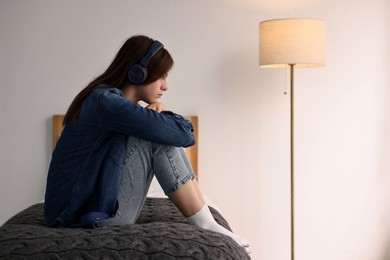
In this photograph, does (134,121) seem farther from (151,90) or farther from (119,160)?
(151,90)

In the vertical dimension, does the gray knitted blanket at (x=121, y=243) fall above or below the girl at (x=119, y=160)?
below

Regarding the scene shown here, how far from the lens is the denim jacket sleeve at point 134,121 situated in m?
2.08

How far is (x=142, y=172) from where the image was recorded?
84.1 inches

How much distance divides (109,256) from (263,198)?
2.12 metres

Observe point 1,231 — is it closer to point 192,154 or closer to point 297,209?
point 192,154

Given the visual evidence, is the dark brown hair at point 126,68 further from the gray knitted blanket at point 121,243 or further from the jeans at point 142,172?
the gray knitted blanket at point 121,243

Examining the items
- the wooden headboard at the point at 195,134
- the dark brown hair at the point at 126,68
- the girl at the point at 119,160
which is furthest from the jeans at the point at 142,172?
the wooden headboard at the point at 195,134

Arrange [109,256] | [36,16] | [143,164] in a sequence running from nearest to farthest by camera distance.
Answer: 1. [109,256]
2. [143,164]
3. [36,16]

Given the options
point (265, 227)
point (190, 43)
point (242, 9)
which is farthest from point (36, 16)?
point (265, 227)

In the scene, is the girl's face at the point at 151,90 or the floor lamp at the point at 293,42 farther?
the floor lamp at the point at 293,42

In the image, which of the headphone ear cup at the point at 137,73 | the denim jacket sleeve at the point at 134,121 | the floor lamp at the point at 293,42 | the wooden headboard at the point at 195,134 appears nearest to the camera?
the denim jacket sleeve at the point at 134,121

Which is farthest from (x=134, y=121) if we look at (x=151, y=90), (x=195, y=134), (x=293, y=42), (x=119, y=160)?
(x=195, y=134)

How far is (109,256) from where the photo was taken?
5.75 ft

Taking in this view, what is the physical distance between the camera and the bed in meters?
1.76
